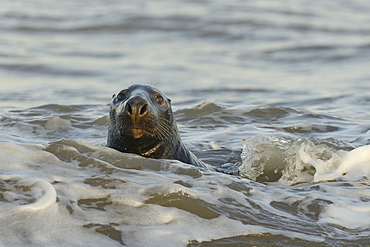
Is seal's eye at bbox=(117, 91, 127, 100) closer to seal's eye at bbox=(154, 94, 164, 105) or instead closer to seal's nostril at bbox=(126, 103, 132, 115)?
seal's eye at bbox=(154, 94, 164, 105)

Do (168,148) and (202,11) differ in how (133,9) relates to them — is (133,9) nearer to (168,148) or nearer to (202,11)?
(202,11)

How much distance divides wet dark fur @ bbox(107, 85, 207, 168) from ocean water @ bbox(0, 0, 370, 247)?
174 millimetres

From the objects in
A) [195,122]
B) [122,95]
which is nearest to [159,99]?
[122,95]

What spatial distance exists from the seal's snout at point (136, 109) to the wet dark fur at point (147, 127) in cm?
3

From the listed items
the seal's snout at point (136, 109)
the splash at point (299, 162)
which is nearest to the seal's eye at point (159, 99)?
the seal's snout at point (136, 109)

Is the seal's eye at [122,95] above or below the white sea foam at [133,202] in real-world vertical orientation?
above

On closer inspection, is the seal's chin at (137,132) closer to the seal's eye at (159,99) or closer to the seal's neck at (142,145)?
the seal's neck at (142,145)

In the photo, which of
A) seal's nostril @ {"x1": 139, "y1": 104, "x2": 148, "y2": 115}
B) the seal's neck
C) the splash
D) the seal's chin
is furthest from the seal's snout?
the splash

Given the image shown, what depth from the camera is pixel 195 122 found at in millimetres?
8117

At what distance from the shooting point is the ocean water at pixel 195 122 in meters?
3.58

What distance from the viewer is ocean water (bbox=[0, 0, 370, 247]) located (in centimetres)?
358

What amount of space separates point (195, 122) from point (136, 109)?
3726mm

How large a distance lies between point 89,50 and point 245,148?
7730mm

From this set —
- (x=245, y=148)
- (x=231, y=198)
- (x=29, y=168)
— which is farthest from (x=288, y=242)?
(x=245, y=148)
